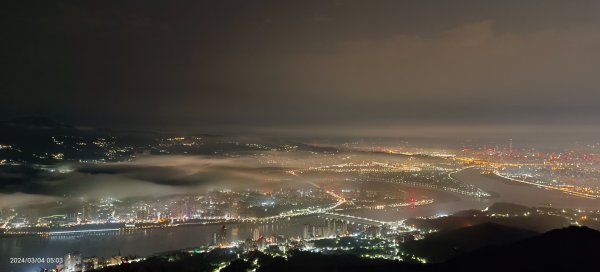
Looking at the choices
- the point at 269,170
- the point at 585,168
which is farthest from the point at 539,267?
the point at 585,168

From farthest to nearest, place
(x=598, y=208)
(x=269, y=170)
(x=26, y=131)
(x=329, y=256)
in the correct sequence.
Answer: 1. (x=269, y=170)
2. (x=26, y=131)
3. (x=598, y=208)
4. (x=329, y=256)

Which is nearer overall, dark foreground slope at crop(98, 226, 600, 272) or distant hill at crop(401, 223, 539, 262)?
dark foreground slope at crop(98, 226, 600, 272)

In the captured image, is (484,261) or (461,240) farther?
(461,240)

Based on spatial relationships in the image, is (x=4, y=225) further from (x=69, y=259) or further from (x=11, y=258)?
(x=69, y=259)

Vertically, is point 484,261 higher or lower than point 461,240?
higher
